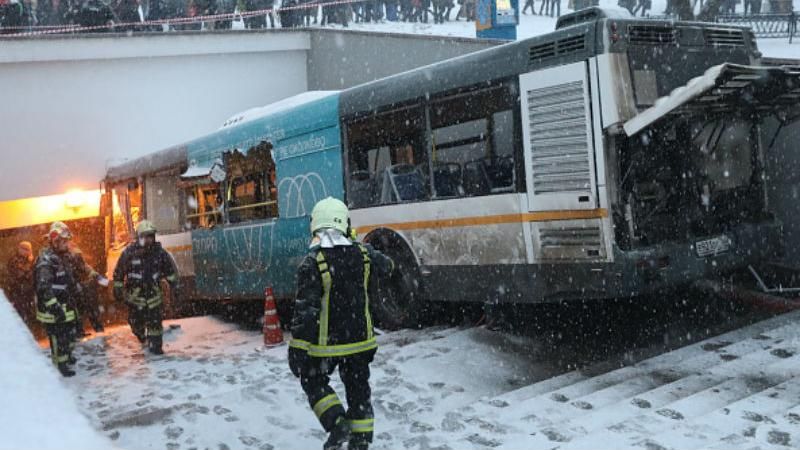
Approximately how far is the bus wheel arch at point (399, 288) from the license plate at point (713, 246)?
2.71 metres

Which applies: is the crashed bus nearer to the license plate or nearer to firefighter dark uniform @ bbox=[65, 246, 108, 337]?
the license plate

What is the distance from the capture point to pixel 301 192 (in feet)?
32.1

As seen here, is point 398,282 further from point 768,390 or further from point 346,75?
point 346,75

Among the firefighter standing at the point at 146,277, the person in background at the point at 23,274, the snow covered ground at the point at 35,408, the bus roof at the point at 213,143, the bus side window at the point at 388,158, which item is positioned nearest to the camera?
the snow covered ground at the point at 35,408

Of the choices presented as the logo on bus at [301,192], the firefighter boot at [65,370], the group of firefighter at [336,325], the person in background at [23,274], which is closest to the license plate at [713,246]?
the group of firefighter at [336,325]

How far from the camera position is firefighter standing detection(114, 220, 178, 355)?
924 cm

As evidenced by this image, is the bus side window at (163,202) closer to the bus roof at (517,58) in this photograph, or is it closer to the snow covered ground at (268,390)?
the snow covered ground at (268,390)

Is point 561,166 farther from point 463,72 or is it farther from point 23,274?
point 23,274

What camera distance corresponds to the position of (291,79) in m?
17.9

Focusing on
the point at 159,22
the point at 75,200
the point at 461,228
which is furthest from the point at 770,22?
the point at 461,228

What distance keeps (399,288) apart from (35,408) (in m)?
6.18

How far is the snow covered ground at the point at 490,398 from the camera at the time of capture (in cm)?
520

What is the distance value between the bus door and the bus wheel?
1737 millimetres

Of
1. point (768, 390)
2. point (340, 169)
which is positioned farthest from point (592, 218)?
point (340, 169)
